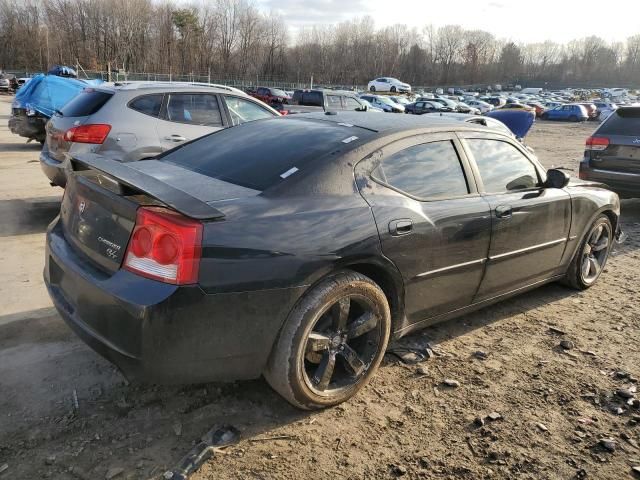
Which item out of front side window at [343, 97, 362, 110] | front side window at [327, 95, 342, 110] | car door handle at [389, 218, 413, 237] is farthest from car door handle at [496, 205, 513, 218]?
front side window at [327, 95, 342, 110]

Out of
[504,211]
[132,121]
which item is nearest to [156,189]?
[504,211]

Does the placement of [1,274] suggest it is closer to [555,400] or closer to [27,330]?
[27,330]

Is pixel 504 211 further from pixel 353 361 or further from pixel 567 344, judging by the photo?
pixel 353 361

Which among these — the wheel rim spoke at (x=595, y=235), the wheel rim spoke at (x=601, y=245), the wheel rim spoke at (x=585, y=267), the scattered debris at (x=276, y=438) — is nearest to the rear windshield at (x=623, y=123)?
the wheel rim spoke at (x=601, y=245)

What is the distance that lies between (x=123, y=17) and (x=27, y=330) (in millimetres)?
89196

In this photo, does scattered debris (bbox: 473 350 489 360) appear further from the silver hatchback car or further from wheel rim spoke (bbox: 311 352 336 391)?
the silver hatchback car

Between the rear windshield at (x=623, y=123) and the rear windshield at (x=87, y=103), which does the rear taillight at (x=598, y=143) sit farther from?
the rear windshield at (x=87, y=103)

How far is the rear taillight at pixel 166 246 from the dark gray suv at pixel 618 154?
7.56 metres

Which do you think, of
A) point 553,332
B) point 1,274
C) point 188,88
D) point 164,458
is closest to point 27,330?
point 1,274

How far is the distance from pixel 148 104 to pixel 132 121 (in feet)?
1.10

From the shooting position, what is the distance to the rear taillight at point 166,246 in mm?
2336

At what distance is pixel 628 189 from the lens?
790 centimetres

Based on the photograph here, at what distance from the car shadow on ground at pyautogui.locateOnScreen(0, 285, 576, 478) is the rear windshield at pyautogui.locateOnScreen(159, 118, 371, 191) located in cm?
121

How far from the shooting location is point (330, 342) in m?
2.88
